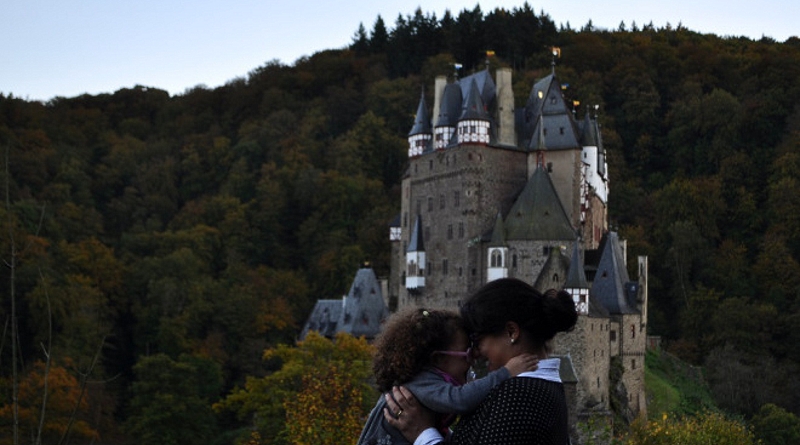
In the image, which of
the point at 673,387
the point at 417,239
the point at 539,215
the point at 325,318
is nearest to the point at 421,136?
the point at 417,239

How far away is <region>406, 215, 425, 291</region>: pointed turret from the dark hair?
4569 centimetres

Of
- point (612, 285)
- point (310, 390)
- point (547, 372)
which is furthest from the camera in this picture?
point (612, 285)

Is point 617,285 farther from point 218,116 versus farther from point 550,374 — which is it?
point 218,116

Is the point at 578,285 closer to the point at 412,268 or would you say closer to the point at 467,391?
the point at 412,268

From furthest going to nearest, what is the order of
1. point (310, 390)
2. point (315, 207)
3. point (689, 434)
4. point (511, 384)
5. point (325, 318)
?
point (315, 207)
point (325, 318)
point (310, 390)
point (689, 434)
point (511, 384)

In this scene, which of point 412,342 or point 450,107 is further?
point 450,107

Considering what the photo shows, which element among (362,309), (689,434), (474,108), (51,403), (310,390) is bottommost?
(51,403)

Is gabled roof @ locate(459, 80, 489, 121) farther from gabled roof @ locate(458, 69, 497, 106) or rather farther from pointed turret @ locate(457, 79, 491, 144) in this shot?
gabled roof @ locate(458, 69, 497, 106)

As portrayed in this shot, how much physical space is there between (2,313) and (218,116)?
48.5 metres

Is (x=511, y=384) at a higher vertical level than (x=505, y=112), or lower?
lower

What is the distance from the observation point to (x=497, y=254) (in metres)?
47.7

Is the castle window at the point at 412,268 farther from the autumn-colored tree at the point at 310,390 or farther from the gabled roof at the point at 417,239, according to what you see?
the autumn-colored tree at the point at 310,390

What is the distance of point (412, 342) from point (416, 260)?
4561 cm

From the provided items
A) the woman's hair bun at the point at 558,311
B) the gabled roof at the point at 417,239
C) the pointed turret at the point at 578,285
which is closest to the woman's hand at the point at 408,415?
the woman's hair bun at the point at 558,311
